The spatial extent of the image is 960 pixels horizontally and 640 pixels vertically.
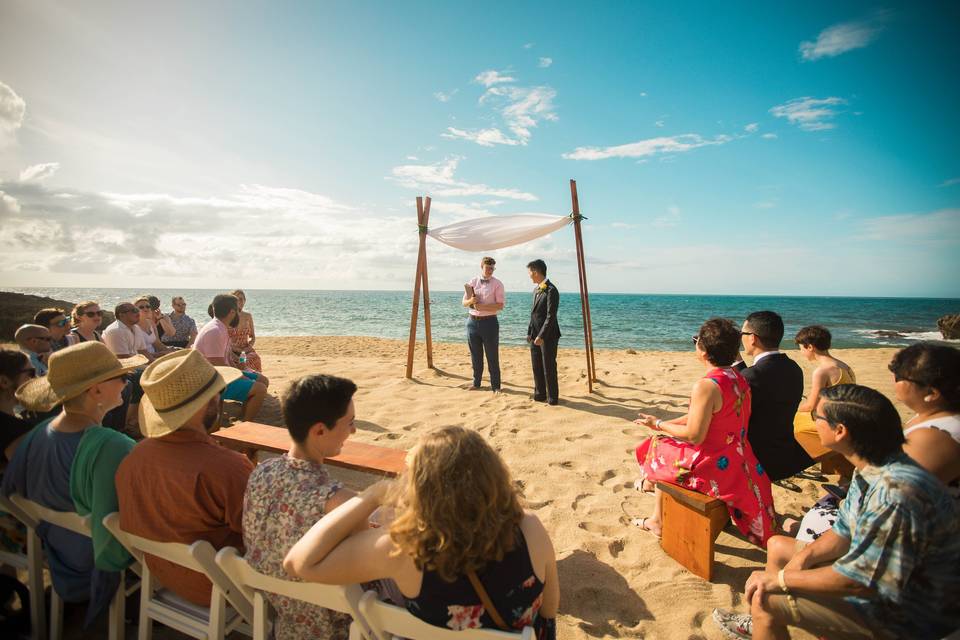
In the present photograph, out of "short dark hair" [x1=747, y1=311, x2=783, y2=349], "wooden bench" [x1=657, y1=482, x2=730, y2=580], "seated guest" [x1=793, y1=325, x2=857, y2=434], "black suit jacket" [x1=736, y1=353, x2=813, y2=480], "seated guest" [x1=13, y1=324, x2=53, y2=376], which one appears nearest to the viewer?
"wooden bench" [x1=657, y1=482, x2=730, y2=580]

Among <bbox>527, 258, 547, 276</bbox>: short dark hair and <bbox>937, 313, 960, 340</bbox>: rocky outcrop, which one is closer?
<bbox>527, 258, 547, 276</bbox>: short dark hair

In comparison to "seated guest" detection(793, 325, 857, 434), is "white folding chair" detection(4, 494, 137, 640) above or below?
below

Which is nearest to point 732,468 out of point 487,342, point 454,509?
point 454,509

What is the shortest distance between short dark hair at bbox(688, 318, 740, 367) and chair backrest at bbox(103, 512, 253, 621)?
2566 mm

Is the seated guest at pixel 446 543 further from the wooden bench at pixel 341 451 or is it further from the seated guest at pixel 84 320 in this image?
the seated guest at pixel 84 320

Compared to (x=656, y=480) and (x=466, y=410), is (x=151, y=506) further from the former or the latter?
(x=466, y=410)

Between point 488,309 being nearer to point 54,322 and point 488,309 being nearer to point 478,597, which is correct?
point 54,322

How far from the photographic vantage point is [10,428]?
7.45 feet

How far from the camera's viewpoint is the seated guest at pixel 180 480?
1638 mm

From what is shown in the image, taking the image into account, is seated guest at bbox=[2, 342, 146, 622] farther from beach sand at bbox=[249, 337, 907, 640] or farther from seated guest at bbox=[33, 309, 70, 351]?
seated guest at bbox=[33, 309, 70, 351]

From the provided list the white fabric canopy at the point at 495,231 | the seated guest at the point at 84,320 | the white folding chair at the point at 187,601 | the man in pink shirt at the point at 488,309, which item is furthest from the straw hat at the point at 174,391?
the white fabric canopy at the point at 495,231

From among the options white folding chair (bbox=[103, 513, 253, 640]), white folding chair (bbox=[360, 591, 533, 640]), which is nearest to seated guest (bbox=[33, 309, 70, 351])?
white folding chair (bbox=[103, 513, 253, 640])

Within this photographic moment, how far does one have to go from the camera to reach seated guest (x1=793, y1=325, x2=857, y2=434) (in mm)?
Result: 3355

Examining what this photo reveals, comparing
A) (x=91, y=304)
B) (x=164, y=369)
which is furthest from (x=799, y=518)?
(x=91, y=304)
